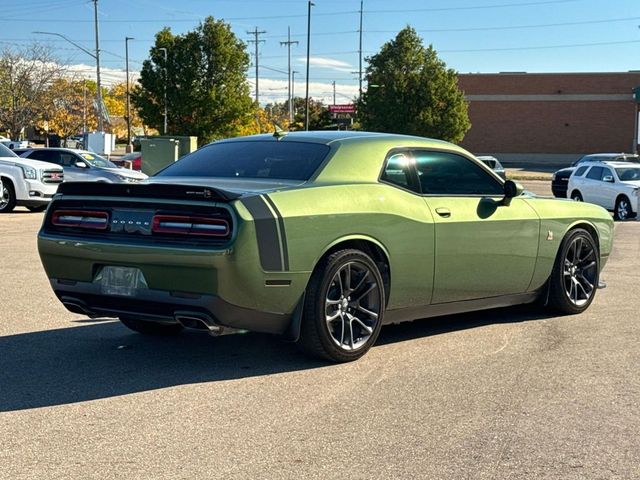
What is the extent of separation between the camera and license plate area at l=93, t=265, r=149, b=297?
5.63m

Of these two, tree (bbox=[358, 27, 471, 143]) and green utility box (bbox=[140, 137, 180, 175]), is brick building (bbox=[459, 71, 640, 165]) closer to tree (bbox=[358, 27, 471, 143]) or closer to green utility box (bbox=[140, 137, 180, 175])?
tree (bbox=[358, 27, 471, 143])

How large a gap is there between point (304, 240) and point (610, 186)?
18.7 meters

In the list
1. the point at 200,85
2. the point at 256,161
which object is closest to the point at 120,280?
the point at 256,161

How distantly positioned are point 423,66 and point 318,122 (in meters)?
23.9

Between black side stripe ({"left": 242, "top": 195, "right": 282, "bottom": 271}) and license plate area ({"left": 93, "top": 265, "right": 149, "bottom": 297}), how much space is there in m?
0.78

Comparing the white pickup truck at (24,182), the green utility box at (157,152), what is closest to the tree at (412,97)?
the green utility box at (157,152)

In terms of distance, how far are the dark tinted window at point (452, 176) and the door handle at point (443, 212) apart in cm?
16

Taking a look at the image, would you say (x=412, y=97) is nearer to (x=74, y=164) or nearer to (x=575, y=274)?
(x=74, y=164)

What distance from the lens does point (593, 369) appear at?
6.07m

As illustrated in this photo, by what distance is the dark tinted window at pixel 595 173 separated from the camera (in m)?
23.4

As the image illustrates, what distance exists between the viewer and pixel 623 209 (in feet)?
72.3

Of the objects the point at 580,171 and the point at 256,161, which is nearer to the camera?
the point at 256,161

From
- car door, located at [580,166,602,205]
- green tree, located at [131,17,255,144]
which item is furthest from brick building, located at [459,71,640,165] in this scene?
car door, located at [580,166,602,205]

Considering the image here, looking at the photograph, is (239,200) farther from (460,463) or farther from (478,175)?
(478,175)
